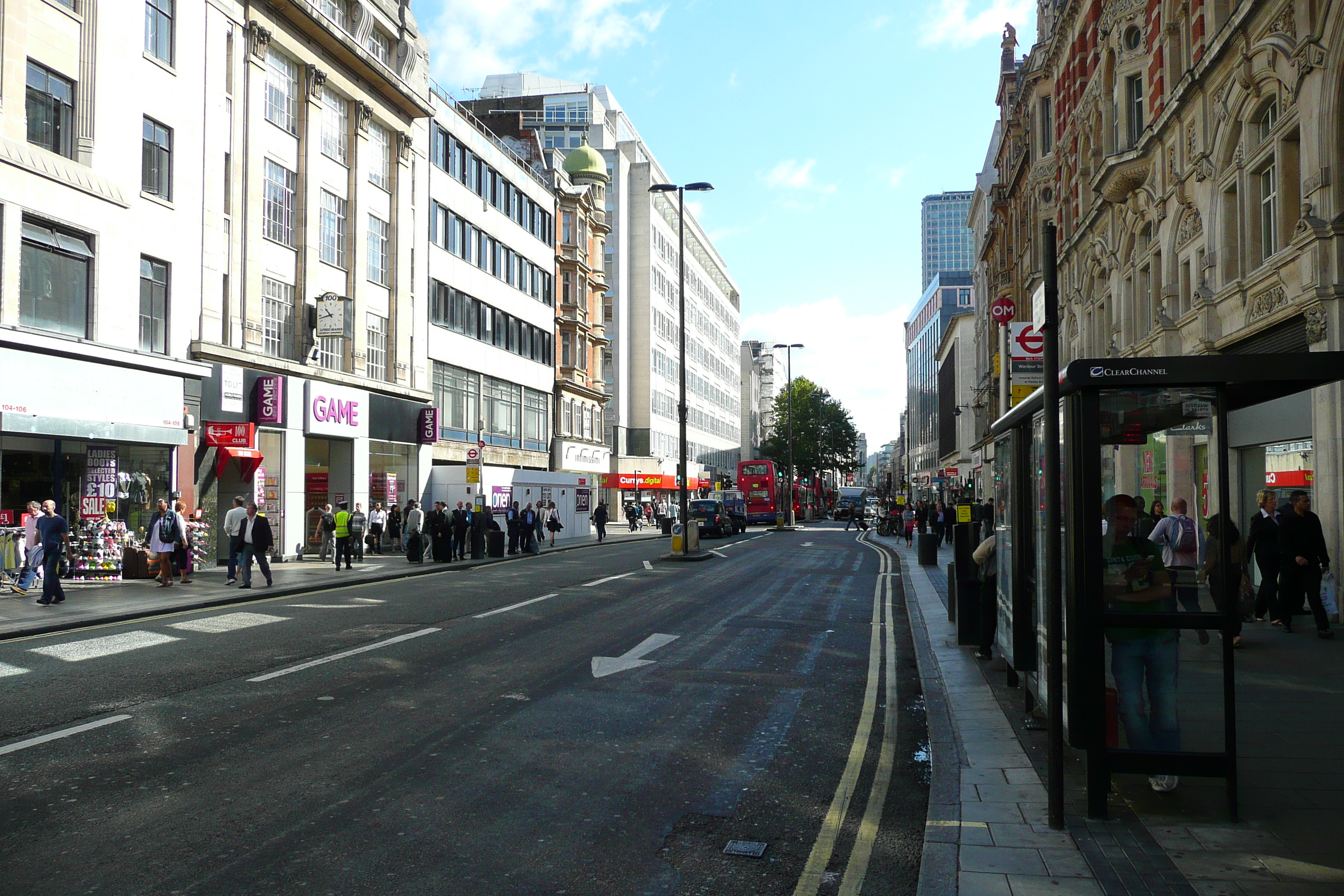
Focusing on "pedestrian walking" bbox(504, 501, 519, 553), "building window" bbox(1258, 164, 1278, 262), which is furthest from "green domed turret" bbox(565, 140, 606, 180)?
"building window" bbox(1258, 164, 1278, 262)

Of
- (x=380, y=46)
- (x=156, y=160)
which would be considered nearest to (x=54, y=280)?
(x=156, y=160)

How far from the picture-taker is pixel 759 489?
7031cm

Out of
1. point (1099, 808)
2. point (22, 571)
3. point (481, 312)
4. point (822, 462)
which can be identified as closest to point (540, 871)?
point (1099, 808)

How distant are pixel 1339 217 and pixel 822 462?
10384 cm

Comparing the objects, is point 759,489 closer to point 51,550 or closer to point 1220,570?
point 51,550

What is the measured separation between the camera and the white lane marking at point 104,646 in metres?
11.0

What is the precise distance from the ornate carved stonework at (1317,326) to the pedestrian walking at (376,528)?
1010 inches

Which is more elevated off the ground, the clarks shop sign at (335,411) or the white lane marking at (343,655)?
the clarks shop sign at (335,411)

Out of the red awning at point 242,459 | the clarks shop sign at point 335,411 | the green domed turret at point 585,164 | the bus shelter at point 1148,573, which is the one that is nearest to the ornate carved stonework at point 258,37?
the clarks shop sign at point 335,411

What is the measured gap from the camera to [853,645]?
41.3 feet

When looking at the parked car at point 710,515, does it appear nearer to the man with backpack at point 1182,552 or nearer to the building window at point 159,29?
the building window at point 159,29

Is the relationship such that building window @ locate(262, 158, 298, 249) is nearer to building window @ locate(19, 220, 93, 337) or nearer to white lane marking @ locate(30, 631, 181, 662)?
building window @ locate(19, 220, 93, 337)

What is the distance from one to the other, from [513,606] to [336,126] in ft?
72.0

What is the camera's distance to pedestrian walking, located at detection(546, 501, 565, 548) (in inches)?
1539
